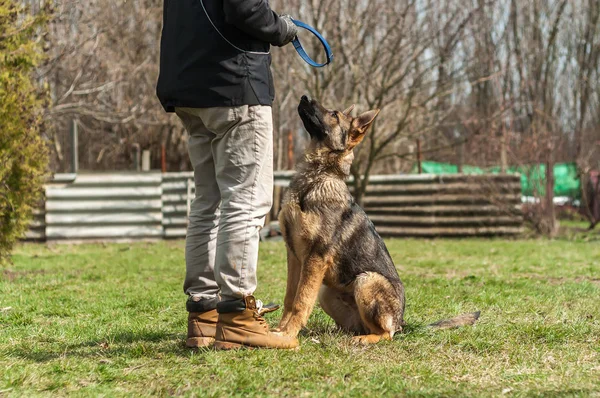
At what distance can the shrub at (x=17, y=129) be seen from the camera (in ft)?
24.3

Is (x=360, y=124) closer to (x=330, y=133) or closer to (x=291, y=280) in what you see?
(x=330, y=133)

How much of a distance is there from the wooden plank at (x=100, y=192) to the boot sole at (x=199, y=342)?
1000 cm

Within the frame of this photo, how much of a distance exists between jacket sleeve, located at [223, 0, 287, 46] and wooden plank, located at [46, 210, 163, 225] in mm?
10283

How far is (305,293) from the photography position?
4.07 meters

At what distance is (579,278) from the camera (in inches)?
302

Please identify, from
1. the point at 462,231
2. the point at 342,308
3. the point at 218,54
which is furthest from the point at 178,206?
the point at 218,54

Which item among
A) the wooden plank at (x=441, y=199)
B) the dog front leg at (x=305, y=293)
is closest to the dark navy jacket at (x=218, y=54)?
the dog front leg at (x=305, y=293)

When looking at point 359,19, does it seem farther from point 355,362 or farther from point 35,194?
point 355,362

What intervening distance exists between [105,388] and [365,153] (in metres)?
11.6

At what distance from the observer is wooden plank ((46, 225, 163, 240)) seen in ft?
42.9

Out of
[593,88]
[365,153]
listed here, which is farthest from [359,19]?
[593,88]

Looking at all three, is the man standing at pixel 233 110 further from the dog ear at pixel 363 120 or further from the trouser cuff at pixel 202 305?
the dog ear at pixel 363 120

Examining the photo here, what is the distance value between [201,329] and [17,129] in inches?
182

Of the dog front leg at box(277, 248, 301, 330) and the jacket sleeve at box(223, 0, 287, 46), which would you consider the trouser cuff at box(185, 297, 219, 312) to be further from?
the jacket sleeve at box(223, 0, 287, 46)
